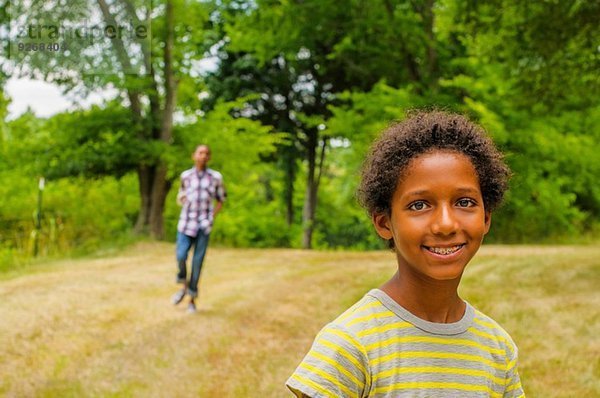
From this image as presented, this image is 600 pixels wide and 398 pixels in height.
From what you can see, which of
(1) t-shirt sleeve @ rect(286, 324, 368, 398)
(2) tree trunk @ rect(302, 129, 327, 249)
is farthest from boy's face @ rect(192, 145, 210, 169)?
(2) tree trunk @ rect(302, 129, 327, 249)

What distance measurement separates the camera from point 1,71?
56.2 feet

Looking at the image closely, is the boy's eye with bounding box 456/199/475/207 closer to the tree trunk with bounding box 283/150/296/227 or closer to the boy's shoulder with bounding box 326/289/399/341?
the boy's shoulder with bounding box 326/289/399/341

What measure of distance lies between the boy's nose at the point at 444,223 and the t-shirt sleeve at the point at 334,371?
1.15 feet

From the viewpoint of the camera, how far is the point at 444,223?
1822mm

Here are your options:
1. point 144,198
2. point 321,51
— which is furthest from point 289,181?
point 144,198

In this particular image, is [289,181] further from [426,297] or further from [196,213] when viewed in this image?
[426,297]

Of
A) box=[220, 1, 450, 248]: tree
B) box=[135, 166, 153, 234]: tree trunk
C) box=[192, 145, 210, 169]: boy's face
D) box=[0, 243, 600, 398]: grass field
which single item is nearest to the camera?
box=[0, 243, 600, 398]: grass field

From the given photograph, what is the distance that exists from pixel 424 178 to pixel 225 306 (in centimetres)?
720

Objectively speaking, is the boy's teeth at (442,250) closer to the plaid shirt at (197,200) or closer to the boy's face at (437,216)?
the boy's face at (437,216)

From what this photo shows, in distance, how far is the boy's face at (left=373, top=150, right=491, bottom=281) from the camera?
185 cm

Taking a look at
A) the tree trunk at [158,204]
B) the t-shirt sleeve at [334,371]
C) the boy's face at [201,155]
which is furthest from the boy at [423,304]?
the tree trunk at [158,204]

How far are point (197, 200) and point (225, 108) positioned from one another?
1299 centimetres

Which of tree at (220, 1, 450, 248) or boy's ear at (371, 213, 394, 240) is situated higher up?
tree at (220, 1, 450, 248)

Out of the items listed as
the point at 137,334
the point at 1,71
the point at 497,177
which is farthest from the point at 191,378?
the point at 1,71
